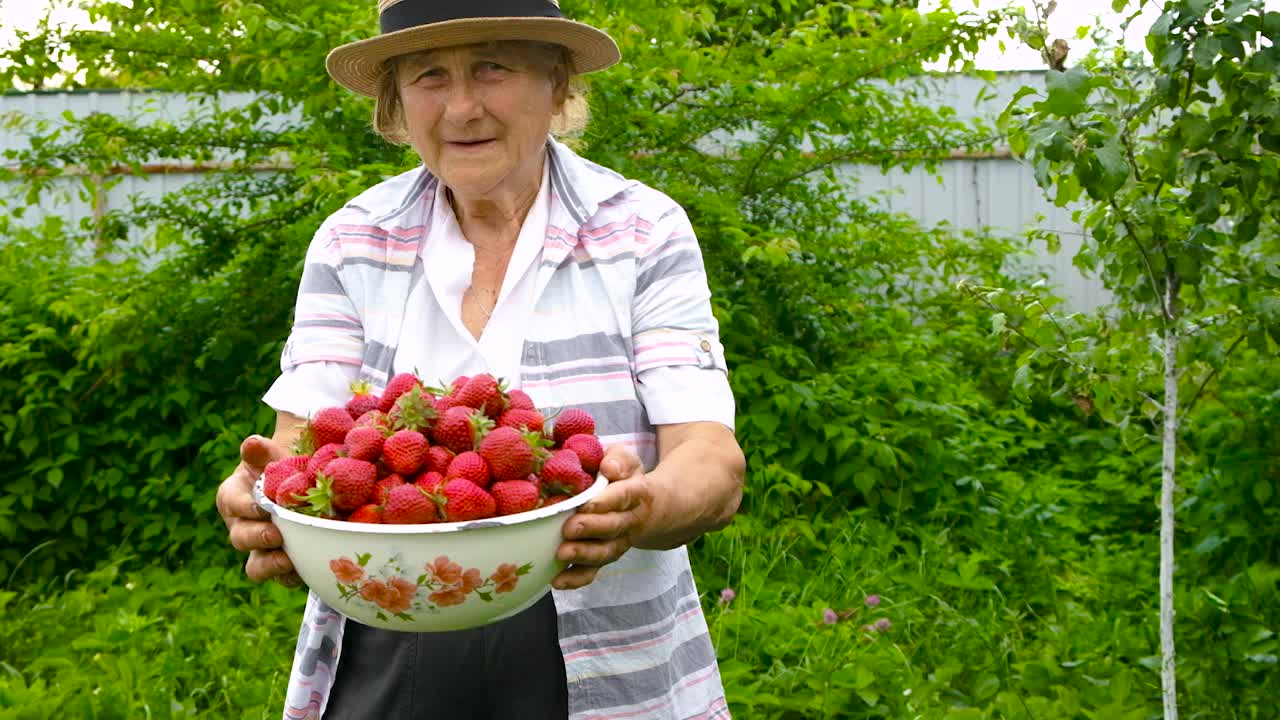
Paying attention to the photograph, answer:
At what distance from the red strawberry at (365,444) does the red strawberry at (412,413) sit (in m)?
0.03

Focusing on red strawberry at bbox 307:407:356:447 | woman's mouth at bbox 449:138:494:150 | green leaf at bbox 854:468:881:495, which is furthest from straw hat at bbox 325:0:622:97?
green leaf at bbox 854:468:881:495

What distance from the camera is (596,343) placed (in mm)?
1691

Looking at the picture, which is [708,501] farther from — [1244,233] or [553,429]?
[1244,233]

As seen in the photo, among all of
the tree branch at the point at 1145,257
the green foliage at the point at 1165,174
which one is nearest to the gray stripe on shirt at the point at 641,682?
the green foliage at the point at 1165,174

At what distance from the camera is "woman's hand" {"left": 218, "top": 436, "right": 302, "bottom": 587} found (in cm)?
147

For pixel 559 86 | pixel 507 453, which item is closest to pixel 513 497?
pixel 507 453

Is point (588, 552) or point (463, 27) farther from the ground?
point (463, 27)

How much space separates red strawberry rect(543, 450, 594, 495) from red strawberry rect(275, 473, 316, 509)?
0.26 m

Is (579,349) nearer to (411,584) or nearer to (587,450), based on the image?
(587,450)

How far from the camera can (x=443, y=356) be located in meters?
1.74

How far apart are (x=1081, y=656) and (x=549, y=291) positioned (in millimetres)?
2411

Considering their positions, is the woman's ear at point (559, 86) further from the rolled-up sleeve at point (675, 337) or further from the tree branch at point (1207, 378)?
the tree branch at point (1207, 378)

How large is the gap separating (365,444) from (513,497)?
0.18 m

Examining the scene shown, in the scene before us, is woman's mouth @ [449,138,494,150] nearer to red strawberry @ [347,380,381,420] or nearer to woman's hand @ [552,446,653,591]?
red strawberry @ [347,380,381,420]
